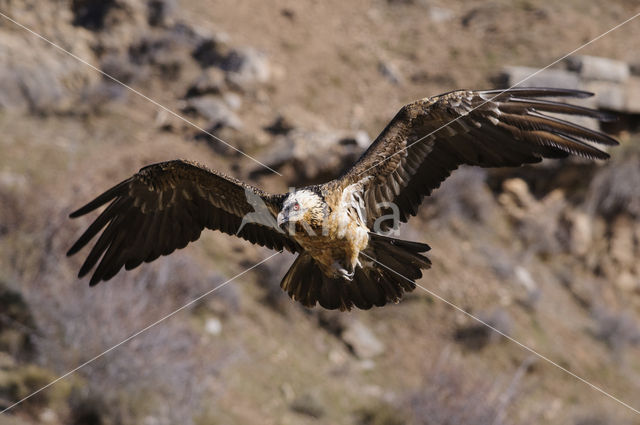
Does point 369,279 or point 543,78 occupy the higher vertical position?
point 543,78

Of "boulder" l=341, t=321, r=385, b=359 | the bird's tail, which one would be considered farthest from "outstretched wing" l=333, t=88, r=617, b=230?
"boulder" l=341, t=321, r=385, b=359

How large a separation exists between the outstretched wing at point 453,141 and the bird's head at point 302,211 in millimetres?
351

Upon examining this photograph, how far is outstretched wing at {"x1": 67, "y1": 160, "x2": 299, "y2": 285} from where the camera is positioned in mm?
6406

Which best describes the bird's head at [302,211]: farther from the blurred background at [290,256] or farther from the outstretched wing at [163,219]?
the blurred background at [290,256]

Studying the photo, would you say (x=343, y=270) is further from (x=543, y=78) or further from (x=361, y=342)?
(x=543, y=78)

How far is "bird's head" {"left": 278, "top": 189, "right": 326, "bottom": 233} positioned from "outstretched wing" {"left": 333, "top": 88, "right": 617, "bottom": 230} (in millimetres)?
351

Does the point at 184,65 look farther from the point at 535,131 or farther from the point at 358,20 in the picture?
the point at 535,131

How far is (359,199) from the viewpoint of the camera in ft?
19.0

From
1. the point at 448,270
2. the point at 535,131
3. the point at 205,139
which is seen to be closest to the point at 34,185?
the point at 205,139

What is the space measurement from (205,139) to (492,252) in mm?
8869

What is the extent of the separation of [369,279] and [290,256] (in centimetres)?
1076

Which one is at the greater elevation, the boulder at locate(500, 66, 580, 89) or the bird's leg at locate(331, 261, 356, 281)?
the boulder at locate(500, 66, 580, 89)

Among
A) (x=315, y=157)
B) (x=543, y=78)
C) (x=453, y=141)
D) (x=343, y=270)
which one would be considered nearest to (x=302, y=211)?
(x=343, y=270)

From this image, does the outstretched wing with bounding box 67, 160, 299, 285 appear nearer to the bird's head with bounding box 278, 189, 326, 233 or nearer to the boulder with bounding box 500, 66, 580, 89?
the bird's head with bounding box 278, 189, 326, 233
